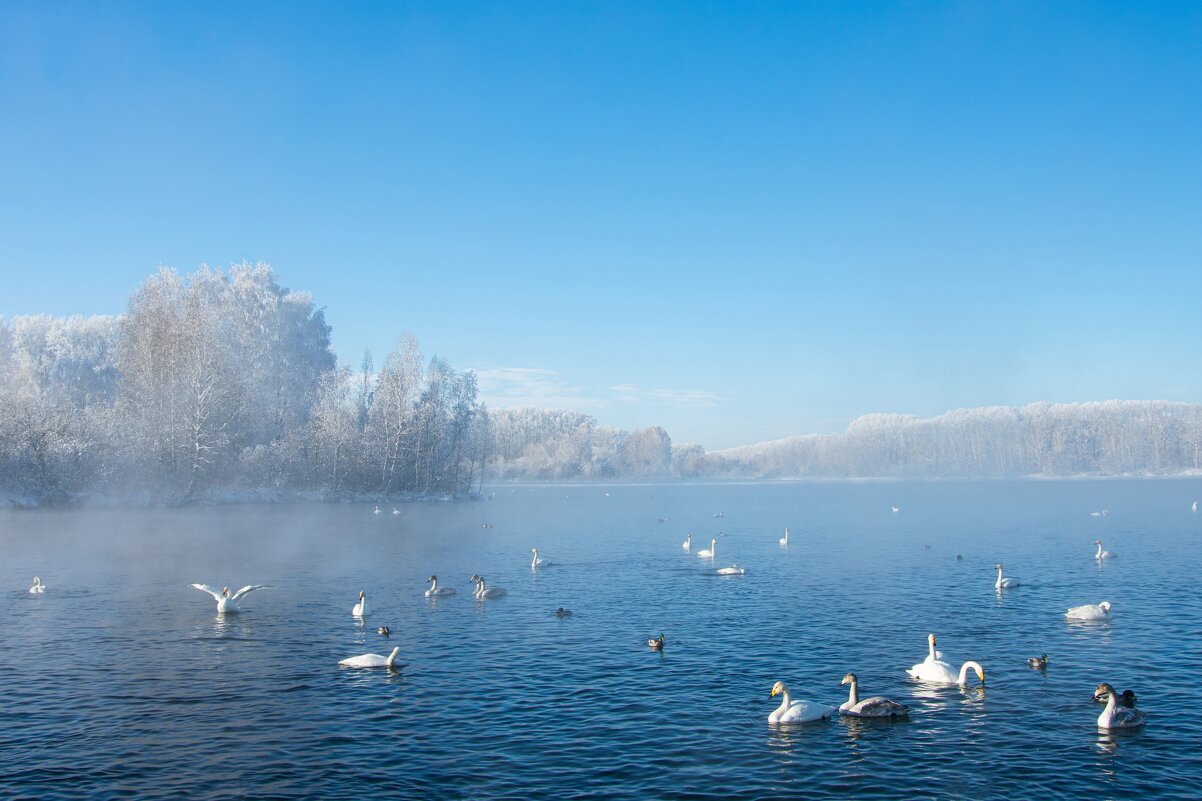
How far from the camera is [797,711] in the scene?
19.2m

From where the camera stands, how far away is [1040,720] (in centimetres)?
1941

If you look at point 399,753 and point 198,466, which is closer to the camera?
point 399,753

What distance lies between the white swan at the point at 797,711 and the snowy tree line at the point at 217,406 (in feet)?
251

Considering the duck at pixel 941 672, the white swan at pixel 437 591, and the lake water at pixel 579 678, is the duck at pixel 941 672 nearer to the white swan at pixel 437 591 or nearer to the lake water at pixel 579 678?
the lake water at pixel 579 678

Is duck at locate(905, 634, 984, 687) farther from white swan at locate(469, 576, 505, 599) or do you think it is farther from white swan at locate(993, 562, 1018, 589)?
white swan at locate(469, 576, 505, 599)

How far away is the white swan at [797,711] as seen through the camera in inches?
752

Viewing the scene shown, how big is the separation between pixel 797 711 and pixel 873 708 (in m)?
1.74

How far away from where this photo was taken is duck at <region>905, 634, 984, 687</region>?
22031mm

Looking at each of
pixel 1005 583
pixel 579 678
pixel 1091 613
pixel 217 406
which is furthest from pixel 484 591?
pixel 217 406

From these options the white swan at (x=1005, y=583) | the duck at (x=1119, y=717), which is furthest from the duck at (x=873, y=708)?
the white swan at (x=1005, y=583)

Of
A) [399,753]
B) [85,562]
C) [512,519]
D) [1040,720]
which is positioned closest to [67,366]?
[512,519]

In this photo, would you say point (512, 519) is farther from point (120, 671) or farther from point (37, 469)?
point (120, 671)

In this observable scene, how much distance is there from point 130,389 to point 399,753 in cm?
7891

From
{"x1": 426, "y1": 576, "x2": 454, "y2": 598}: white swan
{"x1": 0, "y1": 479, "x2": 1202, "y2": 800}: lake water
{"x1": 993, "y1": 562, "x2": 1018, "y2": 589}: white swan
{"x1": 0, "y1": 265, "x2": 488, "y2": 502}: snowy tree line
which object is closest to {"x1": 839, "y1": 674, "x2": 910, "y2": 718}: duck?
{"x1": 0, "y1": 479, "x2": 1202, "y2": 800}: lake water
